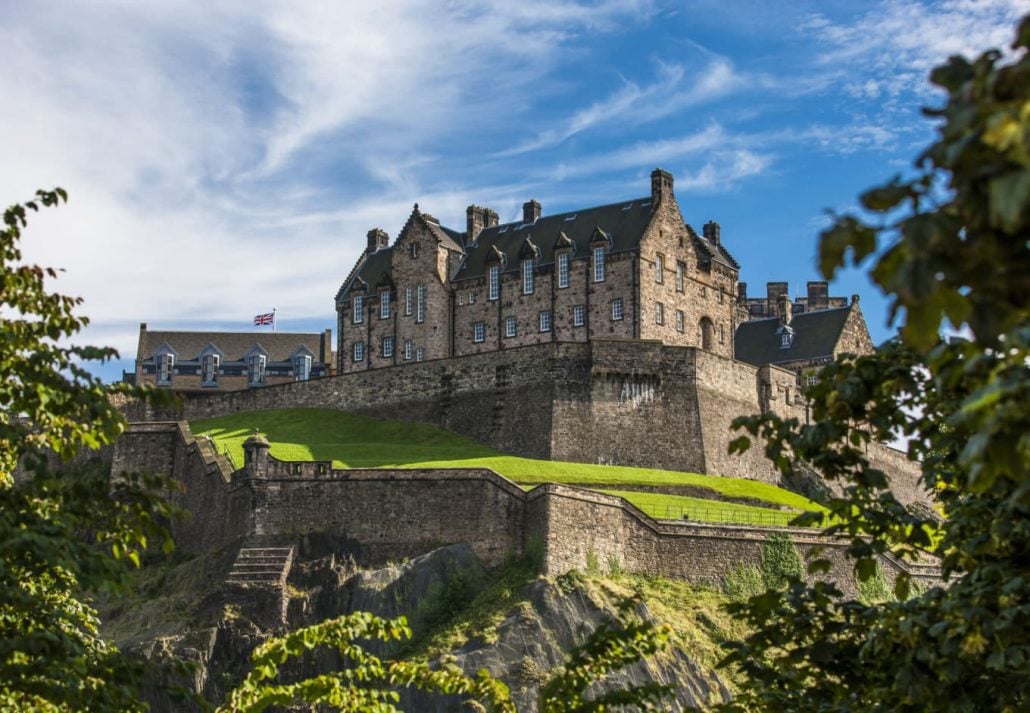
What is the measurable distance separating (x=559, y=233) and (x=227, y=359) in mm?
34194

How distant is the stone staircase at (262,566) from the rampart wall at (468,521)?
1018mm

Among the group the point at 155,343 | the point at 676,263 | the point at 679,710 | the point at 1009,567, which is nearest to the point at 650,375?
the point at 676,263

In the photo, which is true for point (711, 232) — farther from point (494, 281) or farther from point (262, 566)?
point (262, 566)

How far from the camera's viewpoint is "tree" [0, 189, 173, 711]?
1286 centimetres

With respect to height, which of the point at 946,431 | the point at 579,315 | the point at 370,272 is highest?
the point at 370,272

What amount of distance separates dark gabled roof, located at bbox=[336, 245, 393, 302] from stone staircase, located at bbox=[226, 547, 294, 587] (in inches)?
1242

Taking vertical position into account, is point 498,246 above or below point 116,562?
above

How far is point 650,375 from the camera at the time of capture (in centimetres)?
6519

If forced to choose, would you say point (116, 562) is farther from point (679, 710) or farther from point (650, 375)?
point (650, 375)

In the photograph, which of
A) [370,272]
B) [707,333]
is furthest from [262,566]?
[370,272]

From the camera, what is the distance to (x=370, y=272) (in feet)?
272

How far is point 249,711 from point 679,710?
97.3ft

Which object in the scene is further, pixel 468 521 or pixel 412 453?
pixel 412 453

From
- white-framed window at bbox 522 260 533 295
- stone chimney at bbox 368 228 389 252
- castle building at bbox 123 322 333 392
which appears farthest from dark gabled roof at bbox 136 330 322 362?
white-framed window at bbox 522 260 533 295
